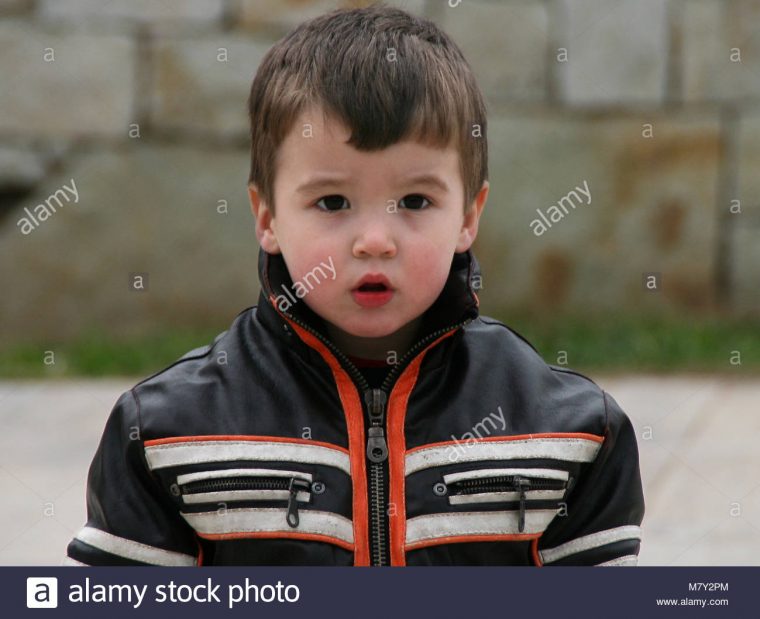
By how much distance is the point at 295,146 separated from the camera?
1.77 metres

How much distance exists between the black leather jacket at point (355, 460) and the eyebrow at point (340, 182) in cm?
16

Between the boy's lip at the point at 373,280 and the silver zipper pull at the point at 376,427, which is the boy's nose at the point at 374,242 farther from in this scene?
the silver zipper pull at the point at 376,427

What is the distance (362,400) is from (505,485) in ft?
0.79

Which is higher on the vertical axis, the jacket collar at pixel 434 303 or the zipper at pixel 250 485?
the jacket collar at pixel 434 303

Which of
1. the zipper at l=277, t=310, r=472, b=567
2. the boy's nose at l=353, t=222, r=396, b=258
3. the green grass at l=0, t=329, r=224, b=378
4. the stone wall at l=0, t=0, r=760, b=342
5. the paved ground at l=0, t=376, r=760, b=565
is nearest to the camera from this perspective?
the boy's nose at l=353, t=222, r=396, b=258

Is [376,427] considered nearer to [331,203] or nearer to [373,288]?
[373,288]

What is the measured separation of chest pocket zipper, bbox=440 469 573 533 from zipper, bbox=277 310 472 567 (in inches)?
3.4

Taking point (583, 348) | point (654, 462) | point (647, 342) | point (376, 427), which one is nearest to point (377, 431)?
point (376, 427)

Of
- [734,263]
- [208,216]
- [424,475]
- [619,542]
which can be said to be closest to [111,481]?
[424,475]

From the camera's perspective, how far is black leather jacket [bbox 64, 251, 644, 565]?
1.79m

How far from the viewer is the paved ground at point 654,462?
3014mm

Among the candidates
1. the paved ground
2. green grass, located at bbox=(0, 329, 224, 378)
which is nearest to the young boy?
the paved ground

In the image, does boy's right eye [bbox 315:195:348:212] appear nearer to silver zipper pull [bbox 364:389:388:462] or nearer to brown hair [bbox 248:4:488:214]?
brown hair [bbox 248:4:488:214]

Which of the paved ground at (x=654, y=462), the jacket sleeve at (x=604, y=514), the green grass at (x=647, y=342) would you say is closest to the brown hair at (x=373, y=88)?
the jacket sleeve at (x=604, y=514)
